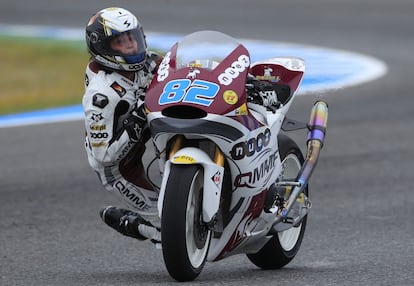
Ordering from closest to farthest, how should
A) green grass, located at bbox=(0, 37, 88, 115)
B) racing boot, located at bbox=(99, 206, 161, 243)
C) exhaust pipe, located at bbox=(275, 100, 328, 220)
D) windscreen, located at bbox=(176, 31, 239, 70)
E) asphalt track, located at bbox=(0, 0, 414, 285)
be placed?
windscreen, located at bbox=(176, 31, 239, 70) → racing boot, located at bbox=(99, 206, 161, 243) → asphalt track, located at bbox=(0, 0, 414, 285) → exhaust pipe, located at bbox=(275, 100, 328, 220) → green grass, located at bbox=(0, 37, 88, 115)

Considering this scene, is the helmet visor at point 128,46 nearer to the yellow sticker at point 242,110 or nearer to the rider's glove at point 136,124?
Result: the rider's glove at point 136,124

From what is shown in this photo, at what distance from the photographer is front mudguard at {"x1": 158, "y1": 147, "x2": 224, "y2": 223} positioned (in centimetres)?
597

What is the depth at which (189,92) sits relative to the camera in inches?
240

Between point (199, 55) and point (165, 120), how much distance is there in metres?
0.49

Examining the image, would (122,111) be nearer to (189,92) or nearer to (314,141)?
(189,92)

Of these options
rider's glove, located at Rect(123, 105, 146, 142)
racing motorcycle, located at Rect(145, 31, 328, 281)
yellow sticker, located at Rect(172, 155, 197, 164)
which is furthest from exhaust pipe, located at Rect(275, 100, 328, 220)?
yellow sticker, located at Rect(172, 155, 197, 164)

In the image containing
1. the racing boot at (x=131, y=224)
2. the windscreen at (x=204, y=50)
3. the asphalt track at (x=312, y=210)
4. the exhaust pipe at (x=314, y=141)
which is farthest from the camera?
the exhaust pipe at (x=314, y=141)

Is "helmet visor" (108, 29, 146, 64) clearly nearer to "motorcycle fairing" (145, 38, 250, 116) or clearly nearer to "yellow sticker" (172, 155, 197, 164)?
"motorcycle fairing" (145, 38, 250, 116)

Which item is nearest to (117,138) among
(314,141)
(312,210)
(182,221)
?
(182,221)

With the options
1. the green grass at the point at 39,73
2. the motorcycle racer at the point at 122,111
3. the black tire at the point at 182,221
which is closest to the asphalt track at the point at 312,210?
the black tire at the point at 182,221

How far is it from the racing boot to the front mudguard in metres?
0.51

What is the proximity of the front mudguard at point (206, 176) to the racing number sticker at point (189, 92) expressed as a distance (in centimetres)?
24

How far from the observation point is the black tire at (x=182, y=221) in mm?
5871

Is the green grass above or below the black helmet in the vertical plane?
below
